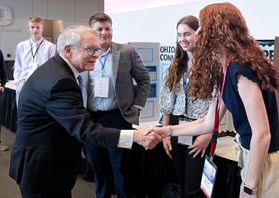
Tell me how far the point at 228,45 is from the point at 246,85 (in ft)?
0.60

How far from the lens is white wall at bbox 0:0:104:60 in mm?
9766

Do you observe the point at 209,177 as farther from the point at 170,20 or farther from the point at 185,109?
the point at 170,20

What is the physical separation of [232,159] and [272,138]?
1.03m

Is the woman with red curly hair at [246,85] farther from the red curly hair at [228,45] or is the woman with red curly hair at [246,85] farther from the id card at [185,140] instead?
the id card at [185,140]

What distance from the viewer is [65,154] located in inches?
64.4

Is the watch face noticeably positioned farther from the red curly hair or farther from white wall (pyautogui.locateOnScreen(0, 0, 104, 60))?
white wall (pyautogui.locateOnScreen(0, 0, 104, 60))

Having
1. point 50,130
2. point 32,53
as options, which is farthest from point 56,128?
point 32,53

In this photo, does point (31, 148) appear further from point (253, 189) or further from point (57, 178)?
point (253, 189)

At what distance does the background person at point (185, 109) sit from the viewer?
213 centimetres

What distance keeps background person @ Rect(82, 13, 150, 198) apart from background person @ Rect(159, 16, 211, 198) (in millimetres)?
339

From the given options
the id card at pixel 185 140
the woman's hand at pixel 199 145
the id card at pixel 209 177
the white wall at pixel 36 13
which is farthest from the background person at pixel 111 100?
the white wall at pixel 36 13

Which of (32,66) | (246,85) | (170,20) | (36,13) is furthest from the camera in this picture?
(36,13)

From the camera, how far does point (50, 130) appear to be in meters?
1.59

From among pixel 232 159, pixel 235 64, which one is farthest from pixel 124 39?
pixel 235 64
